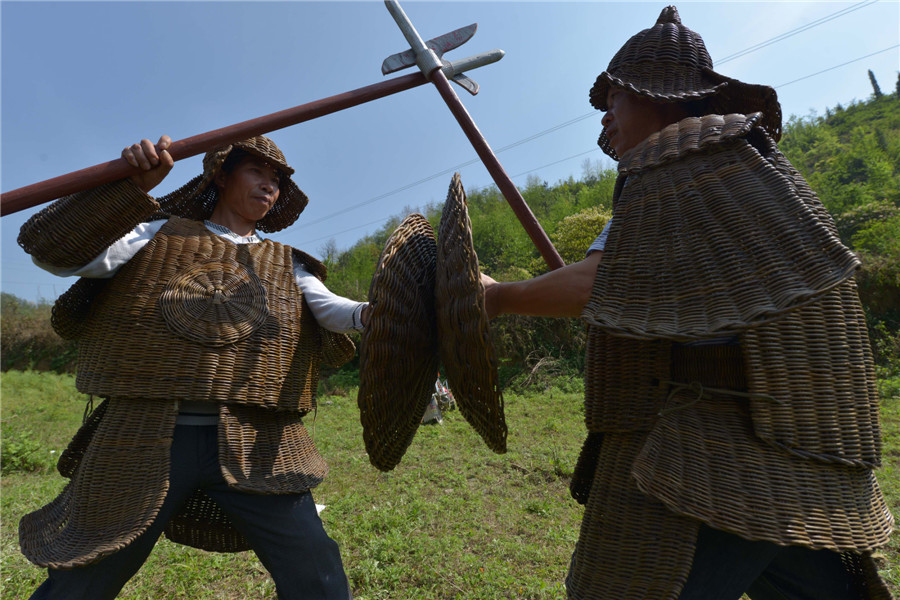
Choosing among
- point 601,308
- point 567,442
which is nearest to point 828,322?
point 601,308

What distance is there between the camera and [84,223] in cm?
154

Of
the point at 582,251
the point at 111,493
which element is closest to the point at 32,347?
the point at 582,251

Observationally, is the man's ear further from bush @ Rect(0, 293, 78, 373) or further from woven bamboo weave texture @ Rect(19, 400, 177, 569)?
bush @ Rect(0, 293, 78, 373)

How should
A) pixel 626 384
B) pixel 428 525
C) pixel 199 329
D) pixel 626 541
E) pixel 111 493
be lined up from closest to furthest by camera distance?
pixel 626 541 → pixel 626 384 → pixel 111 493 → pixel 199 329 → pixel 428 525

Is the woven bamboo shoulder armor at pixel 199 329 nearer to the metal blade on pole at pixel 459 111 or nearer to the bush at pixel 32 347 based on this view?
the metal blade on pole at pixel 459 111

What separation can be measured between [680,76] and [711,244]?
0.77 m

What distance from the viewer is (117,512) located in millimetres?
1417

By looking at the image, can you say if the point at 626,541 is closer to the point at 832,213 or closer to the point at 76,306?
the point at 76,306

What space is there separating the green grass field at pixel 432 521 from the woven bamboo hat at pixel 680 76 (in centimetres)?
130

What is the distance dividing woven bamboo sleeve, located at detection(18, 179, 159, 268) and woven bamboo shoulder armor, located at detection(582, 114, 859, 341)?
153cm

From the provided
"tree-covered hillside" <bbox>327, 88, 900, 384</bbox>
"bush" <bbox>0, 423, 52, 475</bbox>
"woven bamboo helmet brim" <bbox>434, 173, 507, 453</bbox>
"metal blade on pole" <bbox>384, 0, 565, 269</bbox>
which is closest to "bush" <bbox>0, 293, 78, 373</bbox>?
"tree-covered hillside" <bbox>327, 88, 900, 384</bbox>

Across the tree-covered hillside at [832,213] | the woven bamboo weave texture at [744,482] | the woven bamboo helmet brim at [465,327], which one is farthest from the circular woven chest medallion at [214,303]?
the tree-covered hillside at [832,213]

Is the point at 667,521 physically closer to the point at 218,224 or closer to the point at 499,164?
the point at 499,164

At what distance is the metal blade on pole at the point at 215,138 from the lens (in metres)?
1.57
